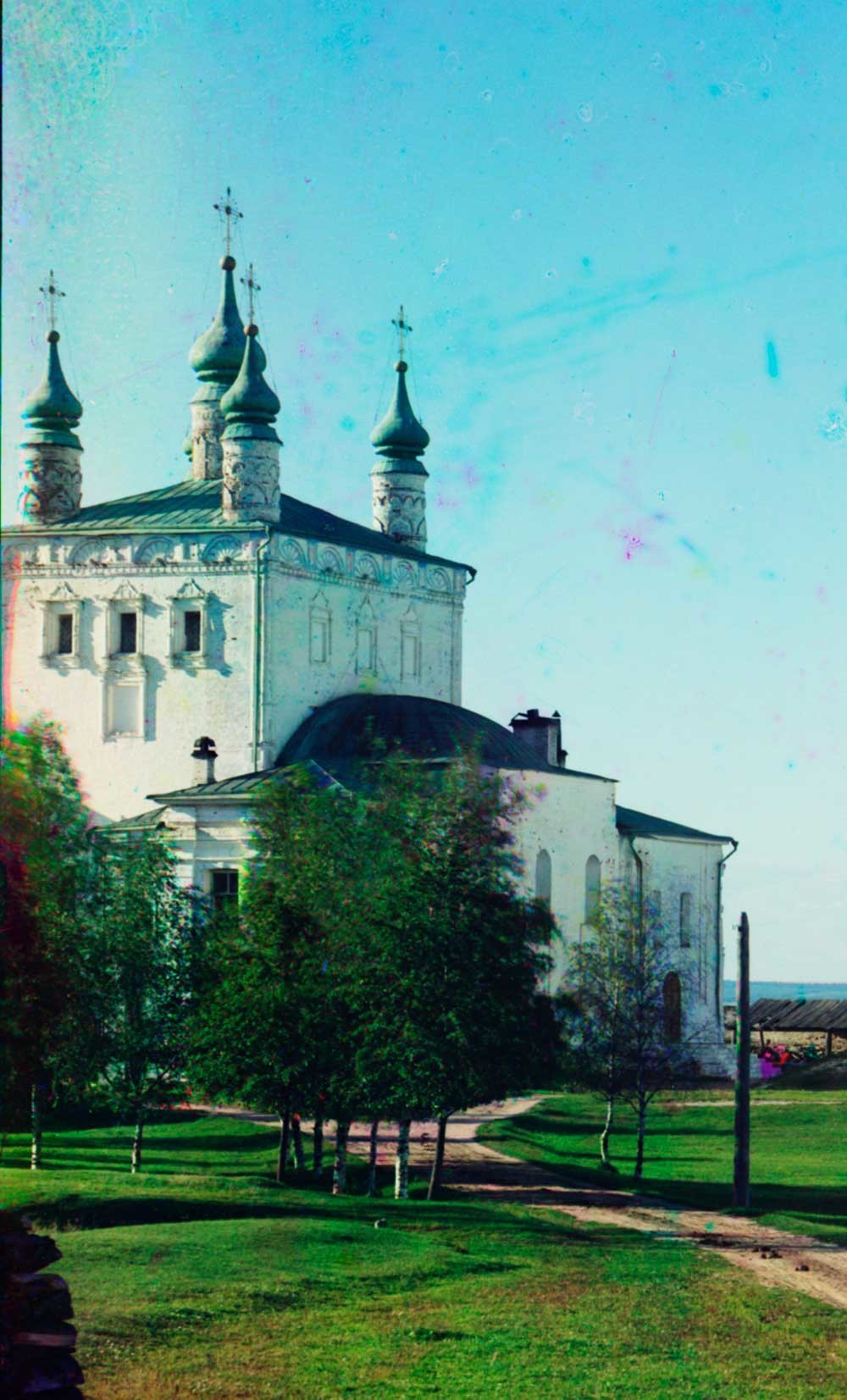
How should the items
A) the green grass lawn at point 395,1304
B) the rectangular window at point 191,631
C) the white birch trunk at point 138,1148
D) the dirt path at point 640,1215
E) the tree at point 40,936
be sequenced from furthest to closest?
the rectangular window at point 191,631 < the white birch trunk at point 138,1148 < the tree at point 40,936 < the dirt path at point 640,1215 < the green grass lawn at point 395,1304

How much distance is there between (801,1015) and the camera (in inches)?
2414

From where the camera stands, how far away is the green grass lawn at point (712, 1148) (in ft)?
102

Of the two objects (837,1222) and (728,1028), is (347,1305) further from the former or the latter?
(728,1028)

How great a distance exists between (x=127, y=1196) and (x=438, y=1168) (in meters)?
5.99

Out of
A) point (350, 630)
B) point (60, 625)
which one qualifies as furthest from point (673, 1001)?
point (60, 625)

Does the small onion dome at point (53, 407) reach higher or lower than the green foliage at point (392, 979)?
higher

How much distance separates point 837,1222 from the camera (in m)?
28.8

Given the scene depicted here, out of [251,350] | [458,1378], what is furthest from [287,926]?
[251,350]

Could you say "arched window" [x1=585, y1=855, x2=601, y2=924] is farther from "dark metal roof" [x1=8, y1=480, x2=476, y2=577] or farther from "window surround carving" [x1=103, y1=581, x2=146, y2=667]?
"window surround carving" [x1=103, y1=581, x2=146, y2=667]

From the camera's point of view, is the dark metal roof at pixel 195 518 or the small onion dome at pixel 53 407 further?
the small onion dome at pixel 53 407

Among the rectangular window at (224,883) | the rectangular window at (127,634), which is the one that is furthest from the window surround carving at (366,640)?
the rectangular window at (224,883)

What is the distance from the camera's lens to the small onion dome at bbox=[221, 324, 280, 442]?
49.1m

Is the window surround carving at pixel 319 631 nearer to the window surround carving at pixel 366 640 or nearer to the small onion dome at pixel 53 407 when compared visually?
the window surround carving at pixel 366 640

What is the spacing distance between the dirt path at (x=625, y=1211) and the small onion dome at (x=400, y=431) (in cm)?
2281
